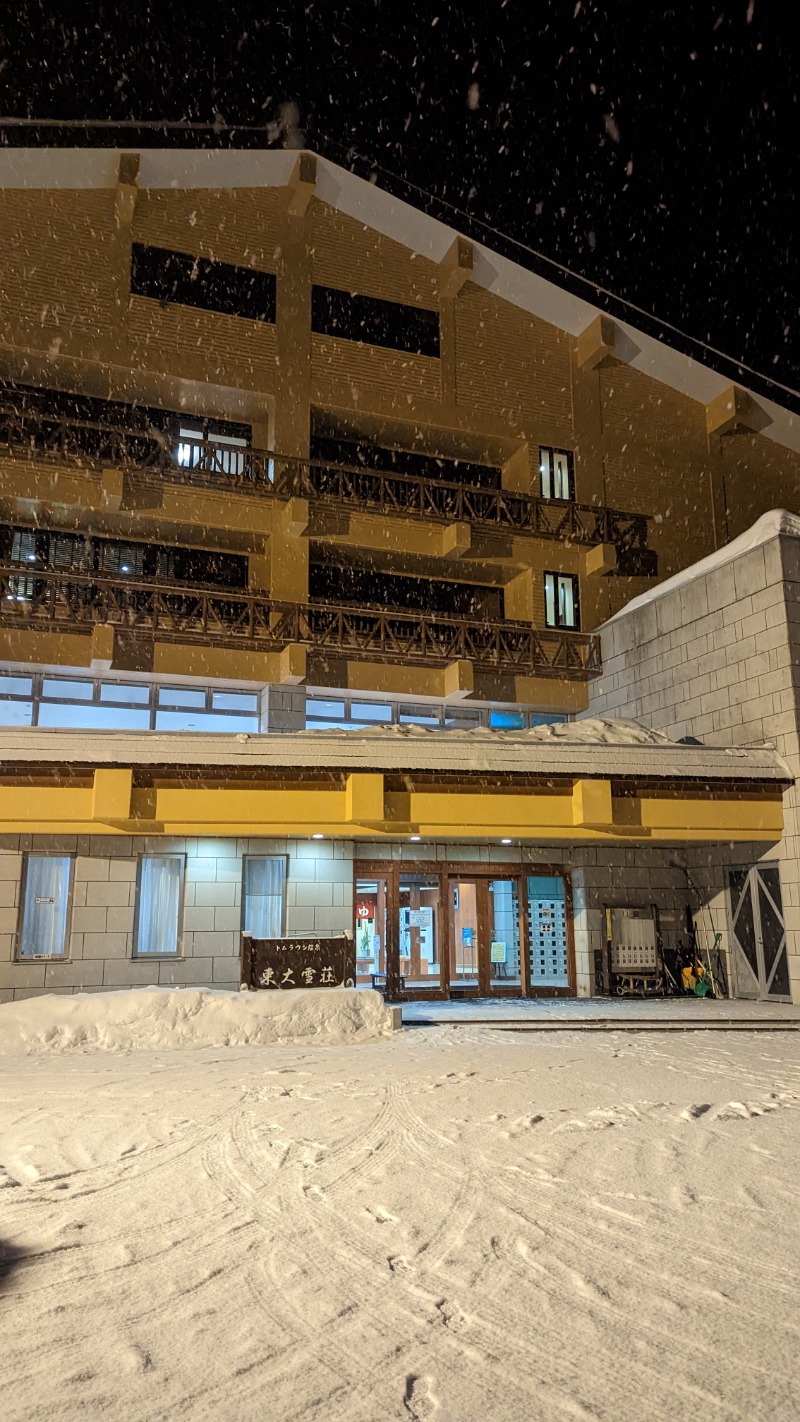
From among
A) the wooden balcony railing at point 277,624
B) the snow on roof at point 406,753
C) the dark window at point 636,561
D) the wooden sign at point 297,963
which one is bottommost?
the wooden sign at point 297,963

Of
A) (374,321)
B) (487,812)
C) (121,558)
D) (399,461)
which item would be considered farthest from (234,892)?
(374,321)

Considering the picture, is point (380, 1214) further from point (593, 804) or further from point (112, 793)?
point (593, 804)

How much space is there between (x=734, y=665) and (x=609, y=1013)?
24.7 ft

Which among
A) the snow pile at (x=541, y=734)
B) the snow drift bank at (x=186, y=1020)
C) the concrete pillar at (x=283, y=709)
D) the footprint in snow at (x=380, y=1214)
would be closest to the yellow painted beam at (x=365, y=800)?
the snow pile at (x=541, y=734)

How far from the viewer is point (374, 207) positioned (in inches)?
922

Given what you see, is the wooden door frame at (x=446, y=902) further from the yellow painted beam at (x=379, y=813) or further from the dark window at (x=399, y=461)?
the dark window at (x=399, y=461)

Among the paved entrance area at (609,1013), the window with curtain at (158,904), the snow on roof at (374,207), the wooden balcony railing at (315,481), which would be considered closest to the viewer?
the paved entrance area at (609,1013)

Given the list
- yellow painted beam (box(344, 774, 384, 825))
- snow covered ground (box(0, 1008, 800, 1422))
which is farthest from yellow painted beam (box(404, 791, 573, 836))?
snow covered ground (box(0, 1008, 800, 1422))

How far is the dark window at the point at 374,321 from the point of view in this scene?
22578 millimetres

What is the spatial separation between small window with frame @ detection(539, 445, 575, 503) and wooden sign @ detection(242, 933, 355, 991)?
45.6 feet

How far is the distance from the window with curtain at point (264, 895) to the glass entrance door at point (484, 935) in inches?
131

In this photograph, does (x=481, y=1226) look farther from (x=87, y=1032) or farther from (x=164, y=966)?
(x=164, y=966)

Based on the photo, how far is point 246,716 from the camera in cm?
2134

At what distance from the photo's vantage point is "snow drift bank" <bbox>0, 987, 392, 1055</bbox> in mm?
12453
